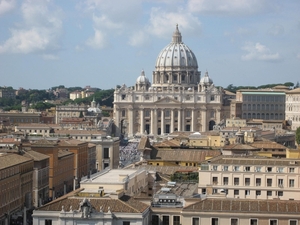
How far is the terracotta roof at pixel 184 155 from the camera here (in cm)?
5894

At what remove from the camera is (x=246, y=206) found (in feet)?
104

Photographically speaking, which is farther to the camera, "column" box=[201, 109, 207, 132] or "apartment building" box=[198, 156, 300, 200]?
"column" box=[201, 109, 207, 132]

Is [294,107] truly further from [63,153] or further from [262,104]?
[63,153]

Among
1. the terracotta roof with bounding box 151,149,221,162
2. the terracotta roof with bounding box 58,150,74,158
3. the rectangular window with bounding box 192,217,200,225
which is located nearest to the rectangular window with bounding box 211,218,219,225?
the rectangular window with bounding box 192,217,200,225

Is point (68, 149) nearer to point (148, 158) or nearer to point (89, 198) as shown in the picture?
point (148, 158)

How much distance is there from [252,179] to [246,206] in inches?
454

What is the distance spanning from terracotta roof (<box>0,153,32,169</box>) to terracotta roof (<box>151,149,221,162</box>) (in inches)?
301

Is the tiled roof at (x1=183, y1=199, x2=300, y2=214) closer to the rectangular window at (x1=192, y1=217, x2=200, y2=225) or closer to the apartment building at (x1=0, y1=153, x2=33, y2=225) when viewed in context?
the rectangular window at (x1=192, y1=217, x2=200, y2=225)

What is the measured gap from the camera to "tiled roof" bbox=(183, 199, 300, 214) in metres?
31.3

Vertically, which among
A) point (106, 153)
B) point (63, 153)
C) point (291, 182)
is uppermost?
point (63, 153)

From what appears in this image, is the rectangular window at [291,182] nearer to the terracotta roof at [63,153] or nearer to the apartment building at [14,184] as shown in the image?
the apartment building at [14,184]

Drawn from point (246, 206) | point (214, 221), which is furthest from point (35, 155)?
point (214, 221)

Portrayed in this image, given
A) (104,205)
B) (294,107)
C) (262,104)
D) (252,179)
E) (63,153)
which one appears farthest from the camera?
(262,104)

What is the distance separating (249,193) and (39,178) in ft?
71.5
